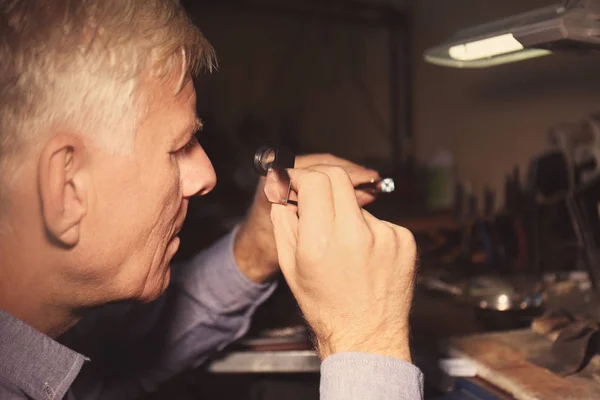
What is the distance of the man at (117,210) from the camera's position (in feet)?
2.28

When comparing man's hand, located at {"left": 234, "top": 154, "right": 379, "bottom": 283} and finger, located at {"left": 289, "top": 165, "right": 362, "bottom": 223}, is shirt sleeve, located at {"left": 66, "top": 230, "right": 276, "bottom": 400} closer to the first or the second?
man's hand, located at {"left": 234, "top": 154, "right": 379, "bottom": 283}

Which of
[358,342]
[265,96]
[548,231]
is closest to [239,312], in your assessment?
[358,342]

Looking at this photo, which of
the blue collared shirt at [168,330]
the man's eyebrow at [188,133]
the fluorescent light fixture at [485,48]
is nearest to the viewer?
the man's eyebrow at [188,133]

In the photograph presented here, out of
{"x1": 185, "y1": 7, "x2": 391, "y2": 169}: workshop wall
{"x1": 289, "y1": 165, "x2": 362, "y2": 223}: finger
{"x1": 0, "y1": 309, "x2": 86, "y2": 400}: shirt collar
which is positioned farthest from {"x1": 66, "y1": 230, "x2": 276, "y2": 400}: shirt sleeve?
{"x1": 185, "y1": 7, "x2": 391, "y2": 169}: workshop wall

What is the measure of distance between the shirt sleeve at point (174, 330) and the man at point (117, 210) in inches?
12.2

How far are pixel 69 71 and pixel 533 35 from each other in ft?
2.30

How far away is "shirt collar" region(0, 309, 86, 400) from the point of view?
711 millimetres

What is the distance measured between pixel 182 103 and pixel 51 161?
208 millimetres

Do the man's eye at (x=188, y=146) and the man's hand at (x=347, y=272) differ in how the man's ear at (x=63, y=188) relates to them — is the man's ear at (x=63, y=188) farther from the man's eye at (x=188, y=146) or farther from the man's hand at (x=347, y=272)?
the man's hand at (x=347, y=272)

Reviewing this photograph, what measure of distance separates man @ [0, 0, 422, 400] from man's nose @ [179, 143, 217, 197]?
1.4 inches

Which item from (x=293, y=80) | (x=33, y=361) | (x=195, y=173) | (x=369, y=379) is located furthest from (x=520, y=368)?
(x=293, y=80)

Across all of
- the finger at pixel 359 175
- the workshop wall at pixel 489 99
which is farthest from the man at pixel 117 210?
the workshop wall at pixel 489 99

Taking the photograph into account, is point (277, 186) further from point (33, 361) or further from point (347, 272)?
point (33, 361)

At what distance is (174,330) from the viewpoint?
1155mm
